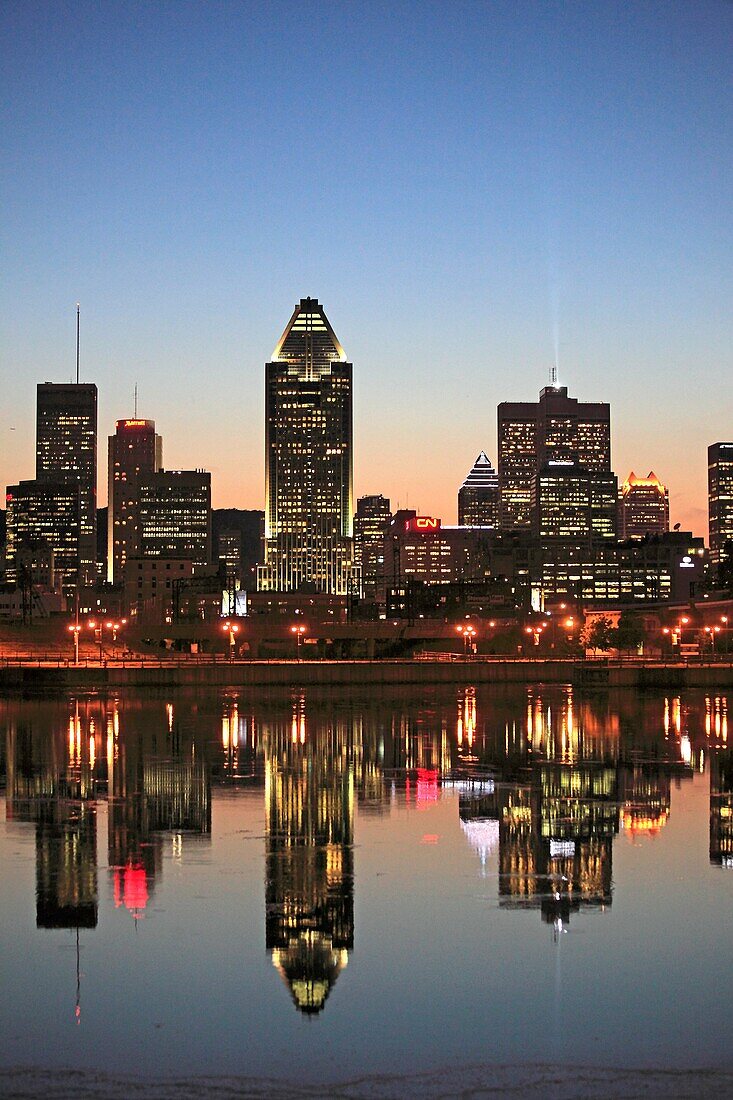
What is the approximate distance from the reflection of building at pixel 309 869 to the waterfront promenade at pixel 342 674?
51340mm

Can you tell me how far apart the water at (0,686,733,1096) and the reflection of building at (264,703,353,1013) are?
9 cm

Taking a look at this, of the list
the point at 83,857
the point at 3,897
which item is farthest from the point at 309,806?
the point at 3,897

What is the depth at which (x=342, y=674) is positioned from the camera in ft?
354

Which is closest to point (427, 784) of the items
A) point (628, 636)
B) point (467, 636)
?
point (628, 636)

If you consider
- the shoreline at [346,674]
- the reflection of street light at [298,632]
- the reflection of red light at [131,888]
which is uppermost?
the reflection of street light at [298,632]

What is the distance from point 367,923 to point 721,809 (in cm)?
1704

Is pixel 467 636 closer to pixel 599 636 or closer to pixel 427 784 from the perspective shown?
pixel 599 636

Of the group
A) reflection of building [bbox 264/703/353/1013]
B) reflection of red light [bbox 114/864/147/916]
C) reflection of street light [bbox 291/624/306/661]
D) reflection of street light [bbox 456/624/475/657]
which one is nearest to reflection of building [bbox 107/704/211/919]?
reflection of red light [bbox 114/864/147/916]

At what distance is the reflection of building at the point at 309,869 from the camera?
21922 mm

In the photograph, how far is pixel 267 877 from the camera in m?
28.3

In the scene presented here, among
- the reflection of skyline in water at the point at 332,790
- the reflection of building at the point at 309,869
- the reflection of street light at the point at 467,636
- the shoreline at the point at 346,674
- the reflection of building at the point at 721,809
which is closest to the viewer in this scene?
the reflection of building at the point at 309,869

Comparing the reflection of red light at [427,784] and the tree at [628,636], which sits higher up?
the tree at [628,636]

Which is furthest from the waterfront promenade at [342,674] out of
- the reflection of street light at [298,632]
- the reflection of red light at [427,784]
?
the reflection of red light at [427,784]

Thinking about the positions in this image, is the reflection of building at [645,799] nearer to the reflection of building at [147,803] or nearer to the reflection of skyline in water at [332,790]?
the reflection of skyline in water at [332,790]
